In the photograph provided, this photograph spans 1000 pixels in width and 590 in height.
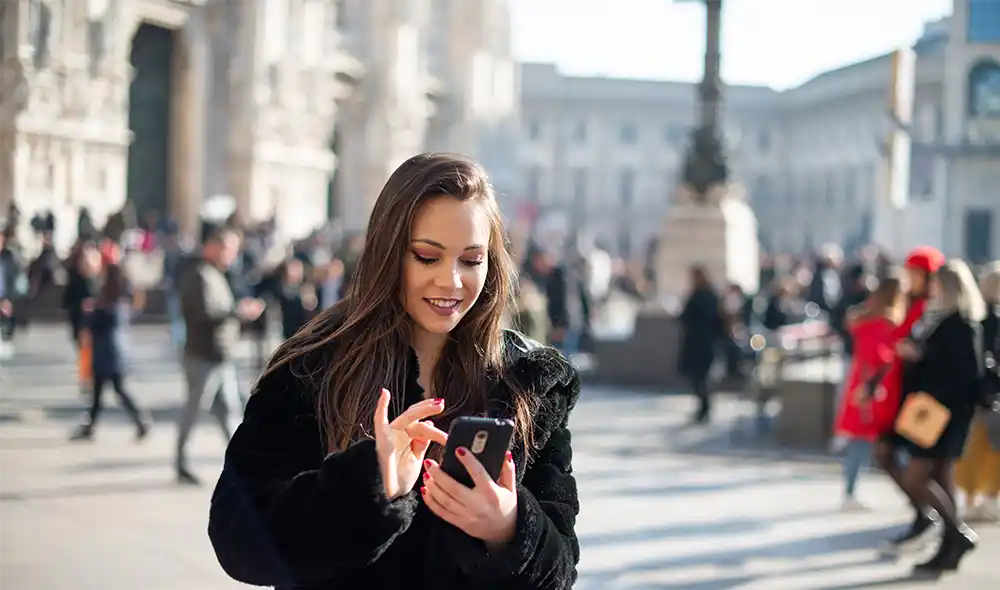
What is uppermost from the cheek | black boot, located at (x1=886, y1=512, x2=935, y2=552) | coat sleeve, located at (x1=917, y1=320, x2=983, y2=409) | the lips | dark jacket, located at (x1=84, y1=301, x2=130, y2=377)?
the cheek

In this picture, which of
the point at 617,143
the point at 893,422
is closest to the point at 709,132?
the point at 893,422

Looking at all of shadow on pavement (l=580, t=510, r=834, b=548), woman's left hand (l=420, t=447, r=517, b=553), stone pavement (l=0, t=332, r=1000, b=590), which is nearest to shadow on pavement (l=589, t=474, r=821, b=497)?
stone pavement (l=0, t=332, r=1000, b=590)

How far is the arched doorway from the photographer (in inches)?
1123

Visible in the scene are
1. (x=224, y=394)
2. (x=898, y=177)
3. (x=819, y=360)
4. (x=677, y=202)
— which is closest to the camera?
(x=224, y=394)

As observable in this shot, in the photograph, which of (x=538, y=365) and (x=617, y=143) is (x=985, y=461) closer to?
(x=538, y=365)

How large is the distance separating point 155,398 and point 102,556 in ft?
23.3

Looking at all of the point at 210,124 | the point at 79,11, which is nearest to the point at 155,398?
the point at 79,11

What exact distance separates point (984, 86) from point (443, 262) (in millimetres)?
48271

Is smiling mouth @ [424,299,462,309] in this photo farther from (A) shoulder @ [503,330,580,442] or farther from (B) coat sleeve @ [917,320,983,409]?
(B) coat sleeve @ [917,320,983,409]

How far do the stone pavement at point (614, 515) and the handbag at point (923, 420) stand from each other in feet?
2.40

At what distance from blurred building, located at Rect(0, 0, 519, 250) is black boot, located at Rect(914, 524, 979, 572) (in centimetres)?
1810

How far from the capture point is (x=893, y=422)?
8.05 meters

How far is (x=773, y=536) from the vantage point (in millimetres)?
8414

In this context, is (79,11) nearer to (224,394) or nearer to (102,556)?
(224,394)
